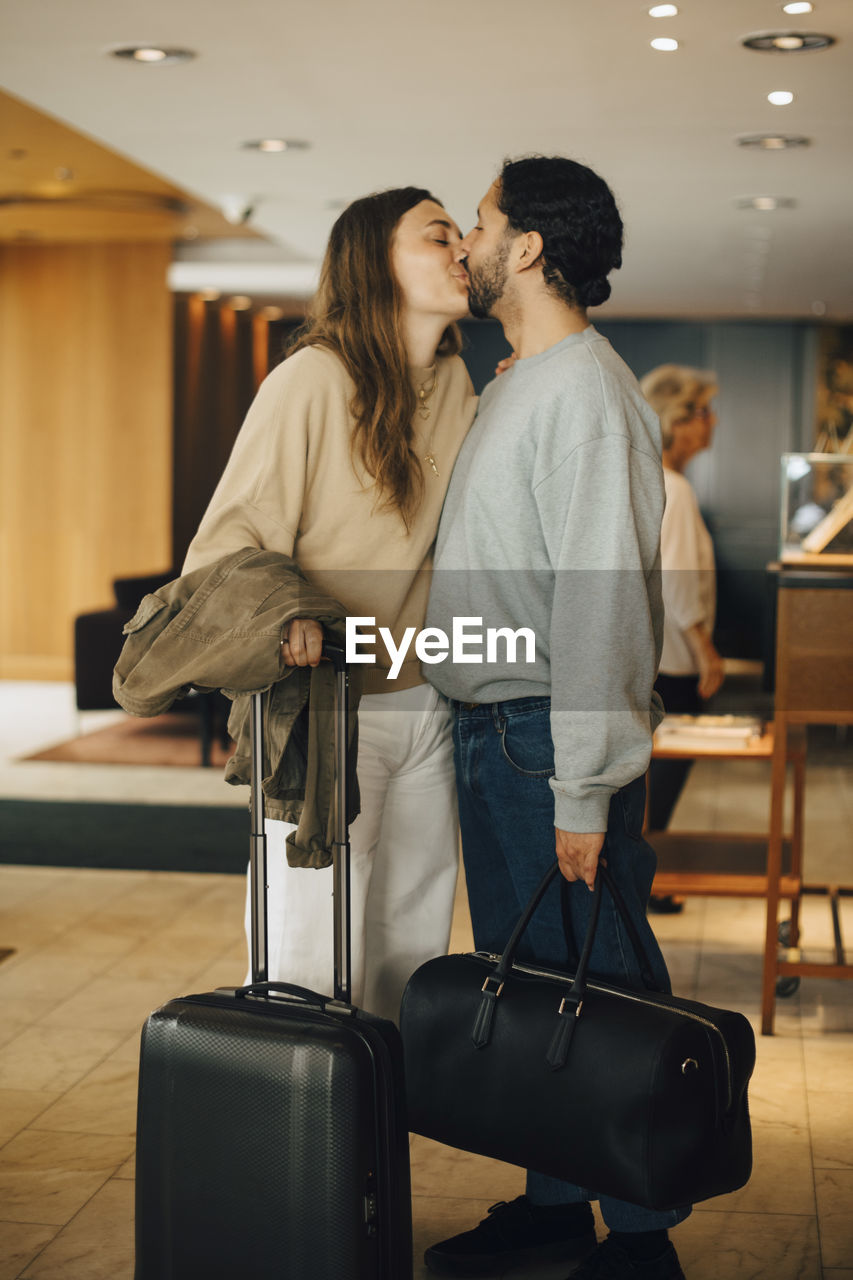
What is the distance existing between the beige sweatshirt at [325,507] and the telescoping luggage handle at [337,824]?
0.18 m

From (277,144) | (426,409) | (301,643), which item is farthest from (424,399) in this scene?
(277,144)

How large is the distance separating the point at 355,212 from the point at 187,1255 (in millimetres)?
1455

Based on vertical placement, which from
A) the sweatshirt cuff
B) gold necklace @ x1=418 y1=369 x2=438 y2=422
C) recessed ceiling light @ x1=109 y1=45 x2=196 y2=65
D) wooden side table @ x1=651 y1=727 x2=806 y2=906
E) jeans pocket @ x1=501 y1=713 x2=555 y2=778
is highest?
recessed ceiling light @ x1=109 y1=45 x2=196 y2=65

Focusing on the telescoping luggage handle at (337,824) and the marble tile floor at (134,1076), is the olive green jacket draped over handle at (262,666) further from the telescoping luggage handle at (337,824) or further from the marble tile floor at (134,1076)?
the marble tile floor at (134,1076)

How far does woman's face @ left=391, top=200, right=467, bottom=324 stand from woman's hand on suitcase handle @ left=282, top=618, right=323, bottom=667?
A: 56 centimetres

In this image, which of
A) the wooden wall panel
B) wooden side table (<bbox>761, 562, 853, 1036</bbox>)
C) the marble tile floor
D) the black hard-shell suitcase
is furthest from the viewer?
the wooden wall panel

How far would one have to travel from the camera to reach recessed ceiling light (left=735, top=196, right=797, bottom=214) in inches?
216

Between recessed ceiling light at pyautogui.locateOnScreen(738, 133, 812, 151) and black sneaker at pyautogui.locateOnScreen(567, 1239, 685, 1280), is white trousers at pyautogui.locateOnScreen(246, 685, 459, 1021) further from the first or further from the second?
recessed ceiling light at pyautogui.locateOnScreen(738, 133, 812, 151)

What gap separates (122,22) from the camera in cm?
347

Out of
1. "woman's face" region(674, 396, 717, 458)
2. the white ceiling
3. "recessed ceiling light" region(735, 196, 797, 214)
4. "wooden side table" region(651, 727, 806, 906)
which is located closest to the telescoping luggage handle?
"wooden side table" region(651, 727, 806, 906)

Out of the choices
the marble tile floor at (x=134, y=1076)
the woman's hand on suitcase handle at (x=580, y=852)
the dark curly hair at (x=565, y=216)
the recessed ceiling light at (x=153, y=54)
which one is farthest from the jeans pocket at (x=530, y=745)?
the recessed ceiling light at (x=153, y=54)

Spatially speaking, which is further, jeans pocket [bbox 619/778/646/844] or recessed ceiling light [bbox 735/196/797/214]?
recessed ceiling light [bbox 735/196/797/214]

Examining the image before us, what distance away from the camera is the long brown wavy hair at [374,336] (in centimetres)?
194

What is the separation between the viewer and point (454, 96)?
411 cm
